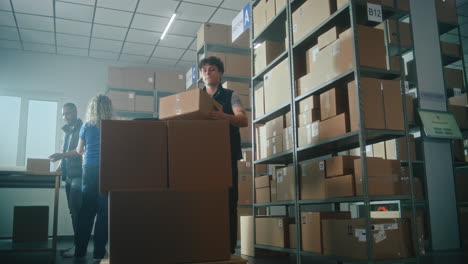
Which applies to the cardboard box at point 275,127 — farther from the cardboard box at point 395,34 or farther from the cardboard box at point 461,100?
the cardboard box at point 461,100

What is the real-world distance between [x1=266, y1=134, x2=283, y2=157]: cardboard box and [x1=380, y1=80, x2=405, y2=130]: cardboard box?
1006 mm

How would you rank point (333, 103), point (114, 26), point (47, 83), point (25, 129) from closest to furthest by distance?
point (333, 103) < point (114, 26) < point (25, 129) < point (47, 83)

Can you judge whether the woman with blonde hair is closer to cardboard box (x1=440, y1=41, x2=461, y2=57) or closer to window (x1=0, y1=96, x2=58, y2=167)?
window (x1=0, y1=96, x2=58, y2=167)

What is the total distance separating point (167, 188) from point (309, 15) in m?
1.82

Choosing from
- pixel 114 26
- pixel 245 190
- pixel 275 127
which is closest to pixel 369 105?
pixel 275 127

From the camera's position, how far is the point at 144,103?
6301mm

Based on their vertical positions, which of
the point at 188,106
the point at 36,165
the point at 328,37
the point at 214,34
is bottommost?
the point at 36,165

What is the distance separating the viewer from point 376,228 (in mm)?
2262

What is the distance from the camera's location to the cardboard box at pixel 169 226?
5.54 feet

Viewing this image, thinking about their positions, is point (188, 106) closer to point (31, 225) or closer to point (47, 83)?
point (31, 225)

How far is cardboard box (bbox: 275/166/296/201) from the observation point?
120 inches

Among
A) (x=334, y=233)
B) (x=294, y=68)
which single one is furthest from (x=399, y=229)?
(x=294, y=68)

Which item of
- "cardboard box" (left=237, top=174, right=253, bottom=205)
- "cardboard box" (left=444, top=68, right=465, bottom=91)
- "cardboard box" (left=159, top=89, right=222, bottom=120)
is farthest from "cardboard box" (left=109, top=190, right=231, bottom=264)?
"cardboard box" (left=444, top=68, right=465, bottom=91)

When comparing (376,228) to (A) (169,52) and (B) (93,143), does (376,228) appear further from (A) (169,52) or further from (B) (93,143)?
(A) (169,52)
